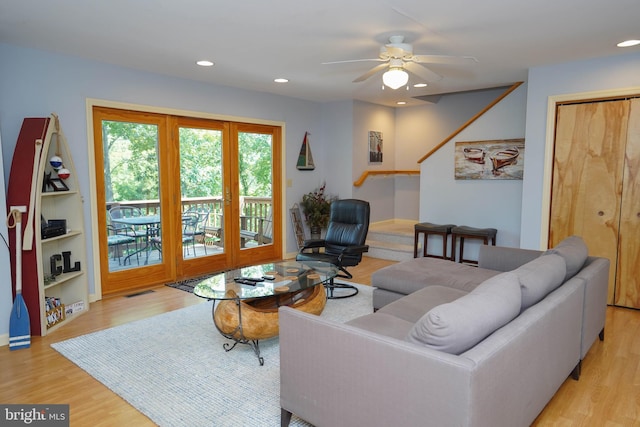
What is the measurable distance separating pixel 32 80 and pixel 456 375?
Result: 427 cm

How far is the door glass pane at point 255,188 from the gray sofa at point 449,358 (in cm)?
379

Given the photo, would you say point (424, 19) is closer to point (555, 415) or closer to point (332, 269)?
point (332, 269)

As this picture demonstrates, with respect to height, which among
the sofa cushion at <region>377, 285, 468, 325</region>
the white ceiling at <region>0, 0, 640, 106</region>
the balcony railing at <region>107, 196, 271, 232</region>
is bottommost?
the sofa cushion at <region>377, 285, 468, 325</region>

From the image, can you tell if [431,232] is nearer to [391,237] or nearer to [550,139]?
[391,237]

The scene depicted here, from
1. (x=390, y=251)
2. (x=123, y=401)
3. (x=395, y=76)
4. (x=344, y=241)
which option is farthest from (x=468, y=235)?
(x=123, y=401)

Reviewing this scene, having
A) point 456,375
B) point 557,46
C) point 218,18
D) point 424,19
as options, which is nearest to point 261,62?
point 218,18

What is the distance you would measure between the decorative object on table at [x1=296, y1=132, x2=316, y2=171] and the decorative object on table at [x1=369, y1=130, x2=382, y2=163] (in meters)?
1.08

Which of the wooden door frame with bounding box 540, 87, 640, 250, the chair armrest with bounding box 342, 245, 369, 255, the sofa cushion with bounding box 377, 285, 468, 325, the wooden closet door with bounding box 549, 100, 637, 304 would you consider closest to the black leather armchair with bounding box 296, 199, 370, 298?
the chair armrest with bounding box 342, 245, 369, 255

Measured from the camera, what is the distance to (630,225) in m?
4.09

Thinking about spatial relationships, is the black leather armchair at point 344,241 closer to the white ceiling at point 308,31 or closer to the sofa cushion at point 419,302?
the sofa cushion at point 419,302

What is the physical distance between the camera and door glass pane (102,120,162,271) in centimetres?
454

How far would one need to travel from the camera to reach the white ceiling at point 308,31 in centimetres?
279

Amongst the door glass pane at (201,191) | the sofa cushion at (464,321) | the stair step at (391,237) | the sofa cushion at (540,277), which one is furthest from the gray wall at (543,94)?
the door glass pane at (201,191)

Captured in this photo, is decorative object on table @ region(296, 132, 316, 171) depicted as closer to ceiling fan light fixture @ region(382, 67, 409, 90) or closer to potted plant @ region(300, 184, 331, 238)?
potted plant @ region(300, 184, 331, 238)
